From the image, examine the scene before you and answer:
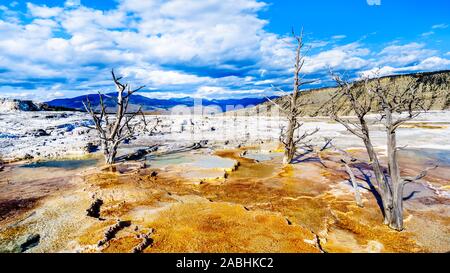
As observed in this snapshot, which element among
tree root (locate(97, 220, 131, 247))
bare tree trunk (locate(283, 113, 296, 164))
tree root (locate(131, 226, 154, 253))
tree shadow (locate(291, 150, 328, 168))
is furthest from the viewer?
tree shadow (locate(291, 150, 328, 168))

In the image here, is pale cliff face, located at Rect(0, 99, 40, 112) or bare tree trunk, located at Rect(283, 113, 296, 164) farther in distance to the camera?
pale cliff face, located at Rect(0, 99, 40, 112)

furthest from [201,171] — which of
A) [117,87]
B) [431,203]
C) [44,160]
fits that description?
[44,160]

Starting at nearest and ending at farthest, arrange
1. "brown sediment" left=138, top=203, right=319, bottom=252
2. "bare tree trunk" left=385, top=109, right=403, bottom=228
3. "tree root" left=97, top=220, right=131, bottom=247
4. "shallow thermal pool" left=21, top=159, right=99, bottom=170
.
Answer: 1. "brown sediment" left=138, top=203, right=319, bottom=252
2. "tree root" left=97, top=220, right=131, bottom=247
3. "bare tree trunk" left=385, top=109, right=403, bottom=228
4. "shallow thermal pool" left=21, top=159, right=99, bottom=170

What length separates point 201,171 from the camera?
11.8 meters

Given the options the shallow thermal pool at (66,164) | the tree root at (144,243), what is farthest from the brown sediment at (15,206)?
the shallow thermal pool at (66,164)

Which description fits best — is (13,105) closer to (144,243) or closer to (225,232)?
(144,243)

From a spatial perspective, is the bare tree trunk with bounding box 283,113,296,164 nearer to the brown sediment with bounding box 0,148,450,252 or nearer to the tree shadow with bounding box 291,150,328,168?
the tree shadow with bounding box 291,150,328,168

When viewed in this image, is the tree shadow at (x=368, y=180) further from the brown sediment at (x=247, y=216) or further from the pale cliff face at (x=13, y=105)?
the pale cliff face at (x=13, y=105)

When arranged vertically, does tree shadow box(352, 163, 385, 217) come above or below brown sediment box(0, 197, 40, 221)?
below

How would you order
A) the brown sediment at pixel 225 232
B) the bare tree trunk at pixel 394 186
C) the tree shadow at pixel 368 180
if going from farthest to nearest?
the tree shadow at pixel 368 180 < the bare tree trunk at pixel 394 186 < the brown sediment at pixel 225 232

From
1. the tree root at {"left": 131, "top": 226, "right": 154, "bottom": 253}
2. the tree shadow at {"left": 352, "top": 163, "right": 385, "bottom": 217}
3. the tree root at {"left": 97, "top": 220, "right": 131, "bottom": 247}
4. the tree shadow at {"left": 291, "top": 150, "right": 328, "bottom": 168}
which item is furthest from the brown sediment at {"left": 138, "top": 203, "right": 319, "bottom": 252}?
the tree shadow at {"left": 291, "top": 150, "right": 328, "bottom": 168}

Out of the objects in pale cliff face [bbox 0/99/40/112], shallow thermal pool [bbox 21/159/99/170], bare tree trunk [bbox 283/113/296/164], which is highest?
pale cliff face [bbox 0/99/40/112]

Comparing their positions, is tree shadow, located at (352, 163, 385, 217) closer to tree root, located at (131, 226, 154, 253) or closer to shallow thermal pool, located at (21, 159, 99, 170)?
tree root, located at (131, 226, 154, 253)
